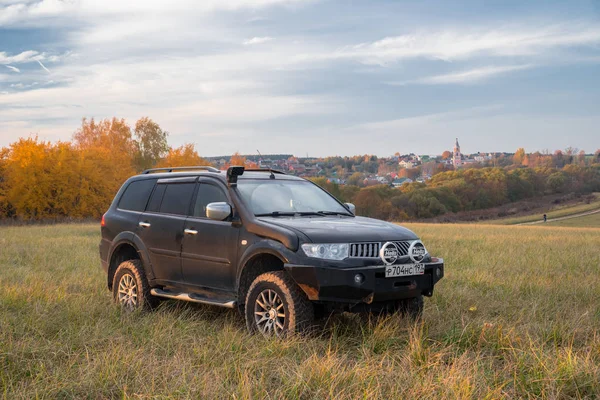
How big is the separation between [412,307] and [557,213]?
3386 inches

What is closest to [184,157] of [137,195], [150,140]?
[150,140]

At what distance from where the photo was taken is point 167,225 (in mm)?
7445

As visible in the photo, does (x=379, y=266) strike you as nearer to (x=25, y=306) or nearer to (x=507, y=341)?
(x=507, y=341)

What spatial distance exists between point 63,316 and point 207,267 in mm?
1666

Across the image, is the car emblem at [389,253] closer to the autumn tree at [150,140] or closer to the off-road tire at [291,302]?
the off-road tire at [291,302]

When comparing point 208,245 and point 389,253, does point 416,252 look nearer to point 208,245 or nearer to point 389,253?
point 389,253

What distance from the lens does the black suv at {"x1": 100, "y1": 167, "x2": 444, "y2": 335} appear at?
5.77m

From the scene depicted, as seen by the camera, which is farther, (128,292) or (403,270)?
(128,292)

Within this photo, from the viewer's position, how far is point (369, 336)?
589cm

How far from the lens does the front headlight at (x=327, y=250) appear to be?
5773mm

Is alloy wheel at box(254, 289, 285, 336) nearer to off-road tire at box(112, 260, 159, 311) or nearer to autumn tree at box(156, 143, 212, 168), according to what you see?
off-road tire at box(112, 260, 159, 311)

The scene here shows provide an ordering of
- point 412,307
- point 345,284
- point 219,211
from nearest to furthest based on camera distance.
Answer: point 345,284, point 219,211, point 412,307

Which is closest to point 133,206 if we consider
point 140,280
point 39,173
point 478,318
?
point 140,280

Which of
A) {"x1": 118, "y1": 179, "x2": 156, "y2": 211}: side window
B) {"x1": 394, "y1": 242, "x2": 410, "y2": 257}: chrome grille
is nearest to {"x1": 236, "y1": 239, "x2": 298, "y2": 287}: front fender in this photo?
{"x1": 394, "y1": 242, "x2": 410, "y2": 257}: chrome grille
